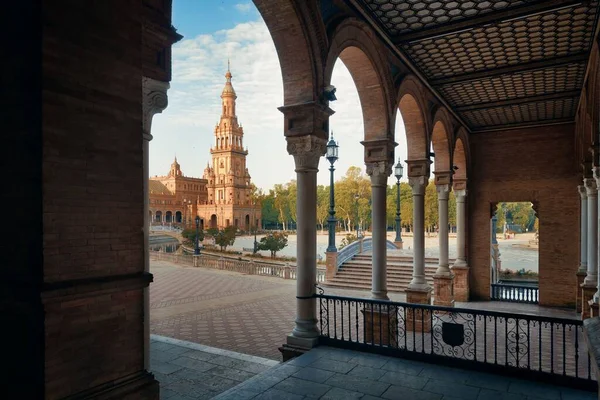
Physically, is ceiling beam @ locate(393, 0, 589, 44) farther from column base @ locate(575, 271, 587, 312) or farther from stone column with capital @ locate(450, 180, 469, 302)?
column base @ locate(575, 271, 587, 312)

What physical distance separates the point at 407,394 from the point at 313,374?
49.4 inches

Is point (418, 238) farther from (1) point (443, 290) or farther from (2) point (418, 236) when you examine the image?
(1) point (443, 290)

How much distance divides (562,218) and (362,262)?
8.31 m

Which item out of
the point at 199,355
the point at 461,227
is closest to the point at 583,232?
the point at 461,227

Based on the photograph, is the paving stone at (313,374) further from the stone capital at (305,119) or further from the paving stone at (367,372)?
the stone capital at (305,119)

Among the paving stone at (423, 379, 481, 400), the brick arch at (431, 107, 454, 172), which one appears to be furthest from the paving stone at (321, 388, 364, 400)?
the brick arch at (431, 107, 454, 172)

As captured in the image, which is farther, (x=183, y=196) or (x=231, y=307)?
(x=183, y=196)

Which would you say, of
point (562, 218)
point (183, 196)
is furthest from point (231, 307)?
point (183, 196)

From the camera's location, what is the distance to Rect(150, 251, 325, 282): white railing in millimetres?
19981

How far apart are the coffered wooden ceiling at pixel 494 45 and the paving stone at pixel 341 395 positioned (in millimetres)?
5869

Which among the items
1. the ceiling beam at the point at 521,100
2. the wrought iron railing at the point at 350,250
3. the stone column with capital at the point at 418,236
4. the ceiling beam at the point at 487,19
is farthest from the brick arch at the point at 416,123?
the wrought iron railing at the point at 350,250

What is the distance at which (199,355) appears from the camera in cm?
732

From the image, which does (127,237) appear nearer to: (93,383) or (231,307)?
(93,383)

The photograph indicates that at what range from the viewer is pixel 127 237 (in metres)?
3.67
